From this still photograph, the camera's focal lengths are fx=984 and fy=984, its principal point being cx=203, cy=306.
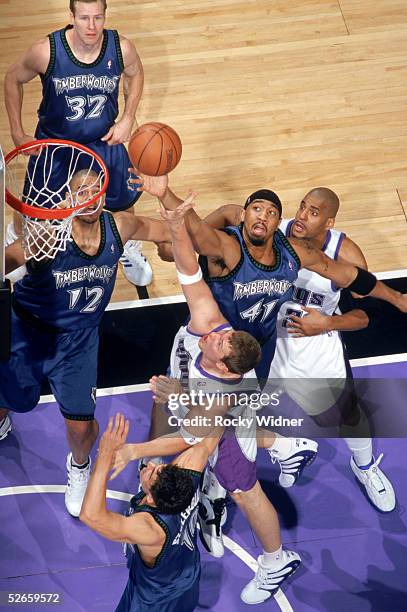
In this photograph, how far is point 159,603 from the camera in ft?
17.0

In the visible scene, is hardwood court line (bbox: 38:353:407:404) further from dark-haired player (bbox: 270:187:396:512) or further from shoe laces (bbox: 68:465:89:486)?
shoe laces (bbox: 68:465:89:486)

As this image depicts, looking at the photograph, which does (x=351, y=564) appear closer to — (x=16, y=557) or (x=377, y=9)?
(x=16, y=557)

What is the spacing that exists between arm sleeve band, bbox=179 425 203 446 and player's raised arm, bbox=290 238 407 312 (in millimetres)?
1231

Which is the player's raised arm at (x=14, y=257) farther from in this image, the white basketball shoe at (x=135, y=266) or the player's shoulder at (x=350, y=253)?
the player's shoulder at (x=350, y=253)

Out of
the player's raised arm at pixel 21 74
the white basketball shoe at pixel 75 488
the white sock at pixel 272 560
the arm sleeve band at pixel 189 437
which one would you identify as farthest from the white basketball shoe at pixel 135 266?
the white sock at pixel 272 560

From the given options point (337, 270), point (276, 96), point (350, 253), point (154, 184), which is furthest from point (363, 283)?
point (276, 96)

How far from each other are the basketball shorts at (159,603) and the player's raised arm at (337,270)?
1.97 metres

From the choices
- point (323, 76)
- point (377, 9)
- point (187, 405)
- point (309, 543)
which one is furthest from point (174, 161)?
point (377, 9)

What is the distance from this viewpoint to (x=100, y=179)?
591cm

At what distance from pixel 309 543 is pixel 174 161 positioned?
2.48 meters

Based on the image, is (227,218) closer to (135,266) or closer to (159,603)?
(135,266)

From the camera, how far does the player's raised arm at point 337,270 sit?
19.5 feet

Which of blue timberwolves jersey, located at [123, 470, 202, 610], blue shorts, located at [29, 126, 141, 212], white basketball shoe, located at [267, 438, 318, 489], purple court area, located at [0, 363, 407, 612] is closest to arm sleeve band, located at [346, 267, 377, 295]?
white basketball shoe, located at [267, 438, 318, 489]

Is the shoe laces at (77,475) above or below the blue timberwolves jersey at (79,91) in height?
below
